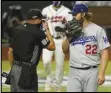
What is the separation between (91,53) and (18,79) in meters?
0.95

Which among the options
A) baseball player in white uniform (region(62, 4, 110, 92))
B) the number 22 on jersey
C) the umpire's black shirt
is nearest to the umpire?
the umpire's black shirt

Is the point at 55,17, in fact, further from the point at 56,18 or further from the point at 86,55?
the point at 86,55

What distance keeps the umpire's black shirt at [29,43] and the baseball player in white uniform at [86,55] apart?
46cm

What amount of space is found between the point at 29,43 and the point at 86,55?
0.72 m

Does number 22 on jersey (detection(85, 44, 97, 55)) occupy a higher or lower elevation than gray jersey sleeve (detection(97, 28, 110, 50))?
lower

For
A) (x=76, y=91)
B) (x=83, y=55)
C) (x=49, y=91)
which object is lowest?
(x=49, y=91)

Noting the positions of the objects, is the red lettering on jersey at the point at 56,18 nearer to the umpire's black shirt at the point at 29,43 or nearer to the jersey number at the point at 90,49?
the umpire's black shirt at the point at 29,43

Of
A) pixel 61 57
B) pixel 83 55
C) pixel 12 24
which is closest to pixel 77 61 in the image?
pixel 83 55

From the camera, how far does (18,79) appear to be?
5.78 metres

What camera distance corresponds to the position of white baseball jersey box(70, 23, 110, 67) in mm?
5387

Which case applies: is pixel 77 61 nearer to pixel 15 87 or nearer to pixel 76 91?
pixel 76 91

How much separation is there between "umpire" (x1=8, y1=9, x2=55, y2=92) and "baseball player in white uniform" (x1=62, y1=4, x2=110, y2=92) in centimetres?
47

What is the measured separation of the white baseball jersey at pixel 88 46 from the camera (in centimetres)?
539

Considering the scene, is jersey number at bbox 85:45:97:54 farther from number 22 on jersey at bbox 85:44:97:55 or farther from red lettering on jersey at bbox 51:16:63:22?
red lettering on jersey at bbox 51:16:63:22
